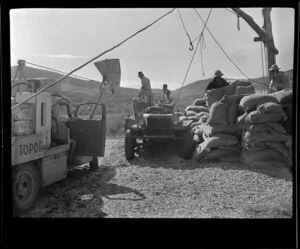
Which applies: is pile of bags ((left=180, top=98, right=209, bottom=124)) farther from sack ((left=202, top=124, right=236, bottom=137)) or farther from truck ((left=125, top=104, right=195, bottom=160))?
sack ((left=202, top=124, right=236, bottom=137))

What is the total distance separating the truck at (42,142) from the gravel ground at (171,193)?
33cm

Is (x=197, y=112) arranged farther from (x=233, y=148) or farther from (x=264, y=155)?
(x=264, y=155)

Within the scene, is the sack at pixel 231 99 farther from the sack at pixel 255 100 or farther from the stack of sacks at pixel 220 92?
the stack of sacks at pixel 220 92

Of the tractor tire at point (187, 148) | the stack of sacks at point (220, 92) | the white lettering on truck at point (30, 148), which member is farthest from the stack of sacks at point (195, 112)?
the white lettering on truck at point (30, 148)

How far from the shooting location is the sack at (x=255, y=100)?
660 cm

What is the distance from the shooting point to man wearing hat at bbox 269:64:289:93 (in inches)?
314

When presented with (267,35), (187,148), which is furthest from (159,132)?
(267,35)

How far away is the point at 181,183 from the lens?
234 inches

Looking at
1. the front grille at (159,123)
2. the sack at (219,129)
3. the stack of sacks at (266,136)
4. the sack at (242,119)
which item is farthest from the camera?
the front grille at (159,123)

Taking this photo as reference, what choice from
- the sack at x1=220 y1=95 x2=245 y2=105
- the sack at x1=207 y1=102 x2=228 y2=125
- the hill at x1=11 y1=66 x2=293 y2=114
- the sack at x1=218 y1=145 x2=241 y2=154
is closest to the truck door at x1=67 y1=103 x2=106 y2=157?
the hill at x1=11 y1=66 x2=293 y2=114

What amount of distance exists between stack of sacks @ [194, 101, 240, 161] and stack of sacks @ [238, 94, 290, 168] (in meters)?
0.42
